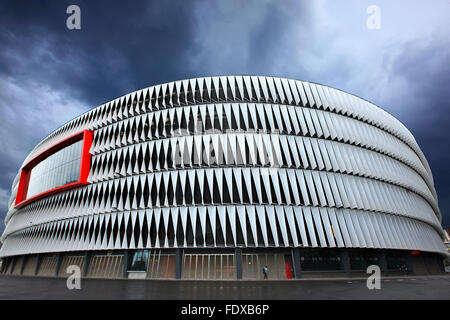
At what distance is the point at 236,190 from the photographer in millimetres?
32781

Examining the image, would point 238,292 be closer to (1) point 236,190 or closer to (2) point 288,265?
(2) point 288,265

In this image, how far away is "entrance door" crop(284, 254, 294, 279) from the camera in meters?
30.0

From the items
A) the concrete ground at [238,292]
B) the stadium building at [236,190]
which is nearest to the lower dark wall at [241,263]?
the stadium building at [236,190]

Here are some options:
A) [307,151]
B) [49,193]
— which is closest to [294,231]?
[307,151]

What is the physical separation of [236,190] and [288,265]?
10206 mm

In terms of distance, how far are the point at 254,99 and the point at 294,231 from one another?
1764 cm

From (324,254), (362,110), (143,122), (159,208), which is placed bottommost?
(324,254)

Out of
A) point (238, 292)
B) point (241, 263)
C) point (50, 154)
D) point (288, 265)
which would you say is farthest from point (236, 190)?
point (50, 154)

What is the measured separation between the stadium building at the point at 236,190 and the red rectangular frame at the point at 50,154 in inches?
9.6

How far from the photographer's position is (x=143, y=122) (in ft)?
127

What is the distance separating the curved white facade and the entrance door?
2.10 meters

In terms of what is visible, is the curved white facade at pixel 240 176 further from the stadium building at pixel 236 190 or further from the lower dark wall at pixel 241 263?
the lower dark wall at pixel 241 263

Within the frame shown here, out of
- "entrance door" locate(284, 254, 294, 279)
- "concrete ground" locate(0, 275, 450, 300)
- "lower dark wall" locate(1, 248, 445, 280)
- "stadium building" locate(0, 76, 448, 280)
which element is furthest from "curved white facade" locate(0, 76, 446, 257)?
"concrete ground" locate(0, 275, 450, 300)
